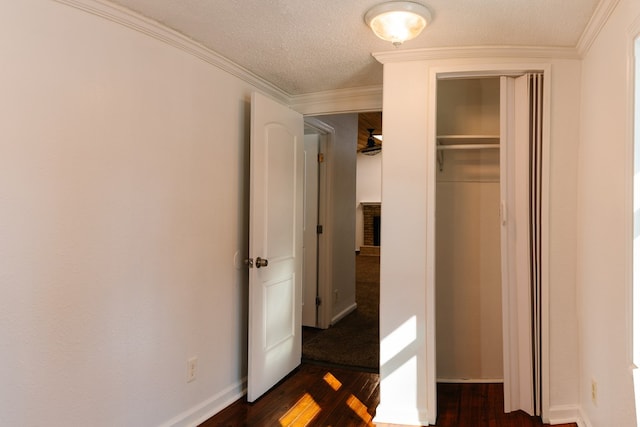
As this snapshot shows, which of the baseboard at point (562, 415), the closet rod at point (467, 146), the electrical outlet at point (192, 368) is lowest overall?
the baseboard at point (562, 415)

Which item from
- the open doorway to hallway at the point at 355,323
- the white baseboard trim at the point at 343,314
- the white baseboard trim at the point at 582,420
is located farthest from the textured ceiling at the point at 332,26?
the white baseboard trim at the point at 343,314

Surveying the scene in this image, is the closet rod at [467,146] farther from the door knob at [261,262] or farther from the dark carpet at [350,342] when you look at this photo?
the dark carpet at [350,342]

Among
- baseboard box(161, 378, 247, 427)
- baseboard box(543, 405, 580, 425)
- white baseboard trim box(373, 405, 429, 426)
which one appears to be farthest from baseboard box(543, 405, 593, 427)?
baseboard box(161, 378, 247, 427)

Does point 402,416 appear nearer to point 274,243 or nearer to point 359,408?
point 359,408

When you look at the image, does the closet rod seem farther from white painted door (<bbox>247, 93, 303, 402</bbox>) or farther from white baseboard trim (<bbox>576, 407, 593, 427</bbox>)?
white baseboard trim (<bbox>576, 407, 593, 427</bbox>)

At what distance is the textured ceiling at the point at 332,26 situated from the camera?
1805 millimetres

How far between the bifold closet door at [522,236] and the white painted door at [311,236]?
2102 mm

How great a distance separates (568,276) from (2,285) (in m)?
2.76

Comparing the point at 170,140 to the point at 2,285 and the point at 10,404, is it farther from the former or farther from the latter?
the point at 10,404

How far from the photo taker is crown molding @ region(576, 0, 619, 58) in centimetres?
173

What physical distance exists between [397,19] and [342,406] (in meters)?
2.30

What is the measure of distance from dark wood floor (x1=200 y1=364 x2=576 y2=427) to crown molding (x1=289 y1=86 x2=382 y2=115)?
2.07 metres

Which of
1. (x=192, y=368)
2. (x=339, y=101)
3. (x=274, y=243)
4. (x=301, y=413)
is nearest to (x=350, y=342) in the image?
(x=301, y=413)

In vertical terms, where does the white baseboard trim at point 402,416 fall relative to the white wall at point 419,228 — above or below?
below
